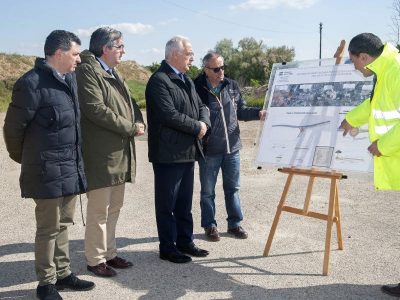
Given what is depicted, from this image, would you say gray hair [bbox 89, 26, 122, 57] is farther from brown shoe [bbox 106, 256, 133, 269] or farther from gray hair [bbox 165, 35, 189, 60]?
brown shoe [bbox 106, 256, 133, 269]

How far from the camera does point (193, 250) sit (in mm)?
4898

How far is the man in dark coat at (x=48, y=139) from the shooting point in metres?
3.56

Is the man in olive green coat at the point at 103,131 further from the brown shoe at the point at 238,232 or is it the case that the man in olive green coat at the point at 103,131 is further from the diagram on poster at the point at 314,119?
the brown shoe at the point at 238,232

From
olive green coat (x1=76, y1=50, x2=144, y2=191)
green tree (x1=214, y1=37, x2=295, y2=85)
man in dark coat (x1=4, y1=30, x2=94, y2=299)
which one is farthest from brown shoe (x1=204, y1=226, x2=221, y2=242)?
green tree (x1=214, y1=37, x2=295, y2=85)

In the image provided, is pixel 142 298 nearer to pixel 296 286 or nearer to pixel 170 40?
pixel 296 286

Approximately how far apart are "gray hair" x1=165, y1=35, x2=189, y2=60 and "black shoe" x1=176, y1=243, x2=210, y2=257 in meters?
1.97

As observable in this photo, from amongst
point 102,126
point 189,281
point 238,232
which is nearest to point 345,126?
point 238,232

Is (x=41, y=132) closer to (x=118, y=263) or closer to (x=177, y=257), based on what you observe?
(x=118, y=263)

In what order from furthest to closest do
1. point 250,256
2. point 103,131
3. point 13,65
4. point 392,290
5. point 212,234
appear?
1. point 13,65
2. point 212,234
3. point 250,256
4. point 103,131
5. point 392,290

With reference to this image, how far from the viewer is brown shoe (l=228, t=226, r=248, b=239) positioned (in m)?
5.44

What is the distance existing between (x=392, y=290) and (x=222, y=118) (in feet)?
8.23

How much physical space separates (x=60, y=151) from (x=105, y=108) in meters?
0.60

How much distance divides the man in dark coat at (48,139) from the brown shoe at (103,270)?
0.56 meters

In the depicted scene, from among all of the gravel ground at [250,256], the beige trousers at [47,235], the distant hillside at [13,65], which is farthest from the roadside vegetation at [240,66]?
the beige trousers at [47,235]
